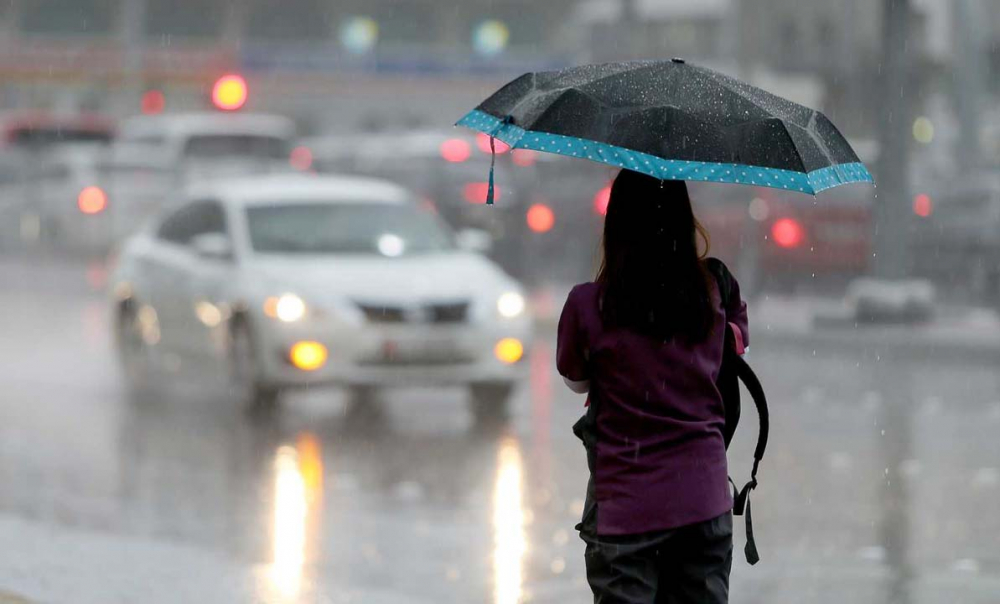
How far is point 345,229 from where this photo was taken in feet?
42.4

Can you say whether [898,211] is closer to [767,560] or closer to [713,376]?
[767,560]

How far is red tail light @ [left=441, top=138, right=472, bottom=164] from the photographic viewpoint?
24781mm

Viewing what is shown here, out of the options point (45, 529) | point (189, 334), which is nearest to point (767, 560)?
point (45, 529)

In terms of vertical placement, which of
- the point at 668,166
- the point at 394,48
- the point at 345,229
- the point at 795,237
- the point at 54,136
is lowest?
the point at 54,136

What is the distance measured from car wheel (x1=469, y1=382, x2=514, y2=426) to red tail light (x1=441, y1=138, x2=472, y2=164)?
12648 mm

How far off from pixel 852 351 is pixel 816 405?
11.9ft

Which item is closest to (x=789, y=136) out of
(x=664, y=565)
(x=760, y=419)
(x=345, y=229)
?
(x=760, y=419)

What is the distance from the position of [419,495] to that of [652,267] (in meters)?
5.25

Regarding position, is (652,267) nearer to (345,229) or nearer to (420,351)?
(420,351)

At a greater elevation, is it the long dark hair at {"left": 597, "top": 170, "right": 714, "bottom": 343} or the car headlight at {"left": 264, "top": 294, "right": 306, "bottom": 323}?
the long dark hair at {"left": 597, "top": 170, "right": 714, "bottom": 343}

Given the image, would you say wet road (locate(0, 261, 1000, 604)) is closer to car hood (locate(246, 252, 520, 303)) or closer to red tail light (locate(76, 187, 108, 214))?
car hood (locate(246, 252, 520, 303))

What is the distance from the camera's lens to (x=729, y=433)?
13.9 feet

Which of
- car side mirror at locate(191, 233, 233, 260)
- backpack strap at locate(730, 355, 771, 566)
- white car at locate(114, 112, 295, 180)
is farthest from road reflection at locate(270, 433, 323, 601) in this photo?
white car at locate(114, 112, 295, 180)

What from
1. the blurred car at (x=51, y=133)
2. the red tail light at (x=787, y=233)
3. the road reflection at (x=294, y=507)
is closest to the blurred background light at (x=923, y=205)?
the red tail light at (x=787, y=233)
